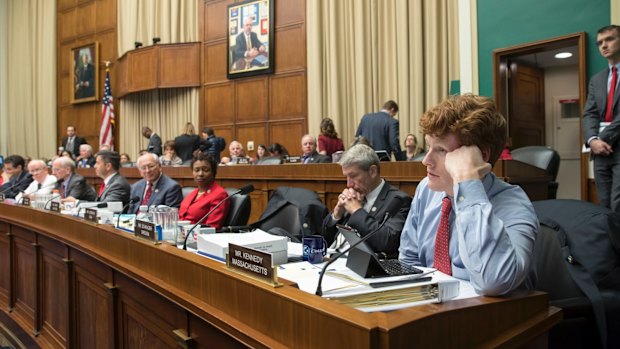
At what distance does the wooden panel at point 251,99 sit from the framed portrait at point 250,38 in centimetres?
17

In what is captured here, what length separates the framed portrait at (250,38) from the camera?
8.41 meters

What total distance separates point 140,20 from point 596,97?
915 centimetres

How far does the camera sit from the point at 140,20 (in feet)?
33.2

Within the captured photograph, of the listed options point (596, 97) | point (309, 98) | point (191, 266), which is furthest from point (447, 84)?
point (191, 266)

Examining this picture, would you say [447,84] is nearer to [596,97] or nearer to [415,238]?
[596,97]

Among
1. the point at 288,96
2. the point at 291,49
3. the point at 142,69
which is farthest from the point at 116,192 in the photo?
the point at 142,69

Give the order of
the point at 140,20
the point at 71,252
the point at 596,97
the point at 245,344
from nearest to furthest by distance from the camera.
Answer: the point at 245,344 < the point at 71,252 < the point at 596,97 < the point at 140,20

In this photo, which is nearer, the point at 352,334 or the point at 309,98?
the point at 352,334

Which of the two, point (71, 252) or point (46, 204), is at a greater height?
point (46, 204)

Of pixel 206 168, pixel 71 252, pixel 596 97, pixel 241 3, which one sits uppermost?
pixel 241 3

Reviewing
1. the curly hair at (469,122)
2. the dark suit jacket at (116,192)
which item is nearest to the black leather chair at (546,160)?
the curly hair at (469,122)

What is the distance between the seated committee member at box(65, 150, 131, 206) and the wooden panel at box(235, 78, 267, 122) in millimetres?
4755

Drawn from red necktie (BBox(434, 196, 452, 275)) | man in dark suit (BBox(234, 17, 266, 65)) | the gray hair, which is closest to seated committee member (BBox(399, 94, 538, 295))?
red necktie (BBox(434, 196, 452, 275))

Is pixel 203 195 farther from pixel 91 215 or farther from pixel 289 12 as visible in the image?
pixel 289 12
